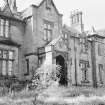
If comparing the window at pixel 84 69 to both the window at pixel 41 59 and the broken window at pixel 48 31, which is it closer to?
the broken window at pixel 48 31

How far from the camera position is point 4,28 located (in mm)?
25094

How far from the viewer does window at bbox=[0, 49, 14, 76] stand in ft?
79.4

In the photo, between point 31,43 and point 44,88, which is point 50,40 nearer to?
point 31,43

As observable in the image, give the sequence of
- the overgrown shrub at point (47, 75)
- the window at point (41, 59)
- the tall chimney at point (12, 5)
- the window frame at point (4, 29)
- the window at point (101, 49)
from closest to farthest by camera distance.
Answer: the overgrown shrub at point (47, 75), the window frame at point (4, 29), the window at point (41, 59), the tall chimney at point (12, 5), the window at point (101, 49)

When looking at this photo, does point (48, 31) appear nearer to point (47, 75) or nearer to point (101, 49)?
point (47, 75)

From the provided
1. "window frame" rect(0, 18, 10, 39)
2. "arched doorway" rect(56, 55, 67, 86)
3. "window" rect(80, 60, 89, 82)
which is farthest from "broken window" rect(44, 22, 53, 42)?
"window" rect(80, 60, 89, 82)

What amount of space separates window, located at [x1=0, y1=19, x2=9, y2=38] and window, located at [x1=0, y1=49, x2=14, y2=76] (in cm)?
166

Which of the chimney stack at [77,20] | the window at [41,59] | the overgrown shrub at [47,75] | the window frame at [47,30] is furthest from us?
the chimney stack at [77,20]

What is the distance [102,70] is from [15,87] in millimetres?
14789

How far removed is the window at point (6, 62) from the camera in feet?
79.4

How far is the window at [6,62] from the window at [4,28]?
5.43 ft

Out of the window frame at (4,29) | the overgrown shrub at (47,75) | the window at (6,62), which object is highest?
the window frame at (4,29)

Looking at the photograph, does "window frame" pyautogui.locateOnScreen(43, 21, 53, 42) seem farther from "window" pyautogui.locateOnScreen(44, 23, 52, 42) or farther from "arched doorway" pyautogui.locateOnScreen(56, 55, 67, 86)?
"arched doorway" pyautogui.locateOnScreen(56, 55, 67, 86)

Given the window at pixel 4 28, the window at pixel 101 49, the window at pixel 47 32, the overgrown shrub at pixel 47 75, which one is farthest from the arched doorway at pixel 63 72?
the window at pixel 101 49
